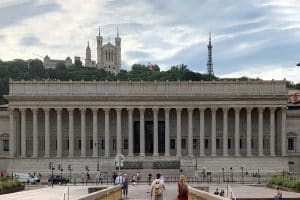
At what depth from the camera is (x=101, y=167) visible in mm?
116625

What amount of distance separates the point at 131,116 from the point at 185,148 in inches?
390

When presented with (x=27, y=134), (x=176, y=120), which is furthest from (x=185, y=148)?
(x=27, y=134)

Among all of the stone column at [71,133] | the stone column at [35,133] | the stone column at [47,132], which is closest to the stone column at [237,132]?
the stone column at [71,133]

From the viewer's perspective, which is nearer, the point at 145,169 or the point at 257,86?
the point at 145,169

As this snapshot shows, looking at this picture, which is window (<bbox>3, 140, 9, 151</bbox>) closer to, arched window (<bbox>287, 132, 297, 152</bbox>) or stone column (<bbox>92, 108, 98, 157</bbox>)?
stone column (<bbox>92, 108, 98, 157</bbox>)

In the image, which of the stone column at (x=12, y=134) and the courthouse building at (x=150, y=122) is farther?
the courthouse building at (x=150, y=122)

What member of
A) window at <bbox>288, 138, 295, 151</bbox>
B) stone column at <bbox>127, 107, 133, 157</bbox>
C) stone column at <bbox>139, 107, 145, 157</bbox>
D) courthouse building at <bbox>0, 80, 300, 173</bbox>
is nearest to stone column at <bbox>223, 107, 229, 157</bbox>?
courthouse building at <bbox>0, 80, 300, 173</bbox>

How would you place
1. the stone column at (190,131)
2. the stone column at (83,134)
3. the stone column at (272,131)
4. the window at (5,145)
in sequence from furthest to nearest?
the window at (5,145)
the stone column at (190,131)
the stone column at (83,134)
the stone column at (272,131)

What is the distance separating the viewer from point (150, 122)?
125562 mm

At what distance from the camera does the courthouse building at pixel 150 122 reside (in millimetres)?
122000

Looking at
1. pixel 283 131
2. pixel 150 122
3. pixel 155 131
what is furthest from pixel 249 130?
pixel 150 122

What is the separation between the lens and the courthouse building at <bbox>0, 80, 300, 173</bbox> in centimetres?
12200

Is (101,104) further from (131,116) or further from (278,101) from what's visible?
(278,101)

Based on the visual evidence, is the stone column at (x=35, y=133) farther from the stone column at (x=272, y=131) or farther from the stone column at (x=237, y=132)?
the stone column at (x=272, y=131)
